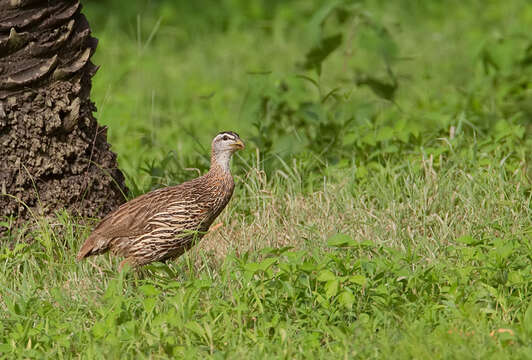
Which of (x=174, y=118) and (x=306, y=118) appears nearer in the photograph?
(x=306, y=118)

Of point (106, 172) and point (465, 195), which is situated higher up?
point (106, 172)

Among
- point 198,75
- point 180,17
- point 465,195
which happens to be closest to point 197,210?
point 465,195

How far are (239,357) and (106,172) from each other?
2078mm

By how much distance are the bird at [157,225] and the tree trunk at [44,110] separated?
40cm

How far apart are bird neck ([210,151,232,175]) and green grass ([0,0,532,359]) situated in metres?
0.39

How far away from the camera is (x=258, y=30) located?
1224 centimetres

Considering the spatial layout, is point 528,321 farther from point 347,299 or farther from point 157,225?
point 157,225

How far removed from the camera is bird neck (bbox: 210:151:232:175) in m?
5.66

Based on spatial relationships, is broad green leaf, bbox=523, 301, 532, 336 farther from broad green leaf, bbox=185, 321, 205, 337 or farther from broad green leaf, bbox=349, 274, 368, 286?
broad green leaf, bbox=185, 321, 205, 337

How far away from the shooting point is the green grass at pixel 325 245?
4270mm

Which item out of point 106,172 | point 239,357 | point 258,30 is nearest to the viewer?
point 239,357

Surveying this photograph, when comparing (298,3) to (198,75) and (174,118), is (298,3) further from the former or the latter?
(174,118)

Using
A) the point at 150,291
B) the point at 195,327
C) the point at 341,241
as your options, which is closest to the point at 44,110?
the point at 150,291

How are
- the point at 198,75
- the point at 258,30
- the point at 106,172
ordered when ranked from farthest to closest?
the point at 258,30 → the point at 198,75 → the point at 106,172
